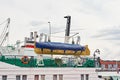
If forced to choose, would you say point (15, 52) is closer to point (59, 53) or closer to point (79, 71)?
point (59, 53)

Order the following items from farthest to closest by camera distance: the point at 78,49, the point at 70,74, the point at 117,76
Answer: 1. the point at 117,76
2. the point at 78,49
3. the point at 70,74

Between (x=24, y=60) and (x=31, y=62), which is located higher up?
(x=24, y=60)

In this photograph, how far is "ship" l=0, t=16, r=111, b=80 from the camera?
3281 centimetres

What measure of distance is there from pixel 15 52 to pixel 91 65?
9.62 meters

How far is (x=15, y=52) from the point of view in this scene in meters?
39.5

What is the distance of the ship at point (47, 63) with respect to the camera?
32.8m

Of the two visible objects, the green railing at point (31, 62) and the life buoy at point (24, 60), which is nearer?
the green railing at point (31, 62)

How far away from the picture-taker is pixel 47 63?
3534 cm

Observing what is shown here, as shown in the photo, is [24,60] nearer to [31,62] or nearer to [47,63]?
[31,62]

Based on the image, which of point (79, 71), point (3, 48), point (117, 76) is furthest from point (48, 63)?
point (117, 76)

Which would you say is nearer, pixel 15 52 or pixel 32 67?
pixel 32 67

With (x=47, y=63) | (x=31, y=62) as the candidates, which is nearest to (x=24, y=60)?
(x=31, y=62)

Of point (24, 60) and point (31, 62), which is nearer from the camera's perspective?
point (24, 60)

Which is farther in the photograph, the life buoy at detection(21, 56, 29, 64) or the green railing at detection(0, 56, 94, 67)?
the life buoy at detection(21, 56, 29, 64)
